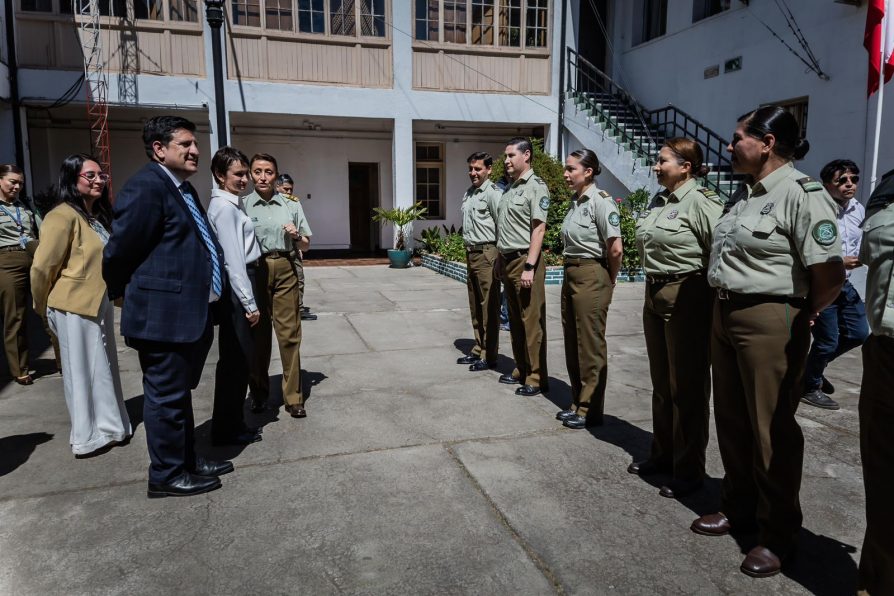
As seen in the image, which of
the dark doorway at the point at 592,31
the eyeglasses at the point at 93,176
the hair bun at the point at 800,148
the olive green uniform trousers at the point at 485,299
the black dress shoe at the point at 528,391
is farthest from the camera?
the dark doorway at the point at 592,31

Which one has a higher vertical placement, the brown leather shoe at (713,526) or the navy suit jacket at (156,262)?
the navy suit jacket at (156,262)

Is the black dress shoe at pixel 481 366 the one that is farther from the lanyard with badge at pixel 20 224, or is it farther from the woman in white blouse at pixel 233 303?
the lanyard with badge at pixel 20 224

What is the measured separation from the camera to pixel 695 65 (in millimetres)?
13133

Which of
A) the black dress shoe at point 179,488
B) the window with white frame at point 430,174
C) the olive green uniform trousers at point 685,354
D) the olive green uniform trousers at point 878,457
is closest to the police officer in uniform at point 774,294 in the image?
the olive green uniform trousers at point 878,457

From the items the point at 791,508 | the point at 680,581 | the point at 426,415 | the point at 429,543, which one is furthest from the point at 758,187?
the point at 426,415

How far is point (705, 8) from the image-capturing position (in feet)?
42.8

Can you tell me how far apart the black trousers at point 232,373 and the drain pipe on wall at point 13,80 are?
10.8m

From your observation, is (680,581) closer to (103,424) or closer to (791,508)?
(791,508)

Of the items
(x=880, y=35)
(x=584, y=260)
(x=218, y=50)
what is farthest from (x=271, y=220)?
(x=880, y=35)

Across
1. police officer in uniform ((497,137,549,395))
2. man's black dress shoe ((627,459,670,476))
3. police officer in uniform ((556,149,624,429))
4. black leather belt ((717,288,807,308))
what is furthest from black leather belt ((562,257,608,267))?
black leather belt ((717,288,807,308))

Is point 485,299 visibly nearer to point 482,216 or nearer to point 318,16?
point 482,216

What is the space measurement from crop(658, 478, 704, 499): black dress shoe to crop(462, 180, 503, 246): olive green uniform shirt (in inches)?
119

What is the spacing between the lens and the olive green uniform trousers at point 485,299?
5.75 metres

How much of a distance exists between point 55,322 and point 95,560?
180 cm
